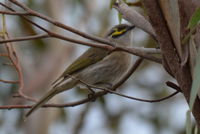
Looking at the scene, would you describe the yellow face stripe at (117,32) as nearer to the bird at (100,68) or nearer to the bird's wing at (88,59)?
the bird at (100,68)

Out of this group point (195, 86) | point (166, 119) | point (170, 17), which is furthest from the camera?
point (166, 119)

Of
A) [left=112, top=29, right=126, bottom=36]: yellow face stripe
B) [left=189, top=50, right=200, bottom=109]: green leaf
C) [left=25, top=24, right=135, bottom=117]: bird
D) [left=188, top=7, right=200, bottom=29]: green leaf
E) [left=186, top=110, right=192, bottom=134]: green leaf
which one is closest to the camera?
Answer: [left=189, top=50, right=200, bottom=109]: green leaf

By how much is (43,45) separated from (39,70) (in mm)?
635

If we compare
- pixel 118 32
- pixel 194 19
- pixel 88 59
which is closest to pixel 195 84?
pixel 194 19

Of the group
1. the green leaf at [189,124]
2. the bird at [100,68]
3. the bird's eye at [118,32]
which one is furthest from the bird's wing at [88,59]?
the green leaf at [189,124]

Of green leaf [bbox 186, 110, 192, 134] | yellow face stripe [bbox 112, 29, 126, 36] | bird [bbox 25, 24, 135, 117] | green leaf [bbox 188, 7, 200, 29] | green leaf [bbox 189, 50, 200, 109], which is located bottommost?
bird [bbox 25, 24, 135, 117]

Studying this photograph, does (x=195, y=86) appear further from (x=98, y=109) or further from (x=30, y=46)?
(x=30, y=46)

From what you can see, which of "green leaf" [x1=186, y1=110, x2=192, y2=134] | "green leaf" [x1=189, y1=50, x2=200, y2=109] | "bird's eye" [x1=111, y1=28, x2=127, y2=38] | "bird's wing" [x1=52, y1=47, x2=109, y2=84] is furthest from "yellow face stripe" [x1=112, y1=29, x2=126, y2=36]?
"green leaf" [x1=189, y1=50, x2=200, y2=109]

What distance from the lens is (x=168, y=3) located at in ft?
5.77

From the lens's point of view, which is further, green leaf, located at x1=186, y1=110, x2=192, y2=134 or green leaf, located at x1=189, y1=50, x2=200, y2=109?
green leaf, located at x1=186, y1=110, x2=192, y2=134

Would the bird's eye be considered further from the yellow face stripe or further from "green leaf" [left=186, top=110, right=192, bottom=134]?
"green leaf" [left=186, top=110, right=192, bottom=134]

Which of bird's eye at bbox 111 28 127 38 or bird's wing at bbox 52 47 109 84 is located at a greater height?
bird's eye at bbox 111 28 127 38

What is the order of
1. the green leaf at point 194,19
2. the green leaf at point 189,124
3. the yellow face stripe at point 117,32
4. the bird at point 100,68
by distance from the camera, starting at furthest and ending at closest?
the yellow face stripe at point 117,32
the bird at point 100,68
the green leaf at point 189,124
the green leaf at point 194,19

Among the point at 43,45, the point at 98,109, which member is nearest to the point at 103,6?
the point at 43,45
